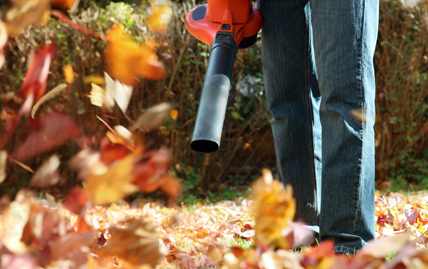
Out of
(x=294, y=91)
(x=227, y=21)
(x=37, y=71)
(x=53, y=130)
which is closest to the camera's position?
(x=37, y=71)

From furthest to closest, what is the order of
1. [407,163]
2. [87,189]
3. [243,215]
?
1. [407,163]
2. [243,215]
3. [87,189]

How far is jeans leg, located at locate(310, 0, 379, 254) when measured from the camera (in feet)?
3.76

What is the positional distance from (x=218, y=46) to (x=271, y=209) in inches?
29.3

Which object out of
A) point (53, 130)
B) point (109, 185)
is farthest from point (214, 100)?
point (53, 130)

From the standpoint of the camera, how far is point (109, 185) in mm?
603

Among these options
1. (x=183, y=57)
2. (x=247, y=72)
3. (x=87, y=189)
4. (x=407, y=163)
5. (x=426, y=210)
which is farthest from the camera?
(x=407, y=163)

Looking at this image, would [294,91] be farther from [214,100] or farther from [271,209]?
[271,209]

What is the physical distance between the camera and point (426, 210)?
6.43 feet

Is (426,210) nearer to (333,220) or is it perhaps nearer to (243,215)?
(243,215)

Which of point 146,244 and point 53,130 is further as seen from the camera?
point 53,130

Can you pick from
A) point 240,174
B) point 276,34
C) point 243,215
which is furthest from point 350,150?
point 240,174

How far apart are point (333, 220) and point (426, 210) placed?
1056mm

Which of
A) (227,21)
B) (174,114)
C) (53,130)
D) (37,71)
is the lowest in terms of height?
(53,130)

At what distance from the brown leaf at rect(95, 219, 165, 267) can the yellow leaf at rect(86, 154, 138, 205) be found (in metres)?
0.06
